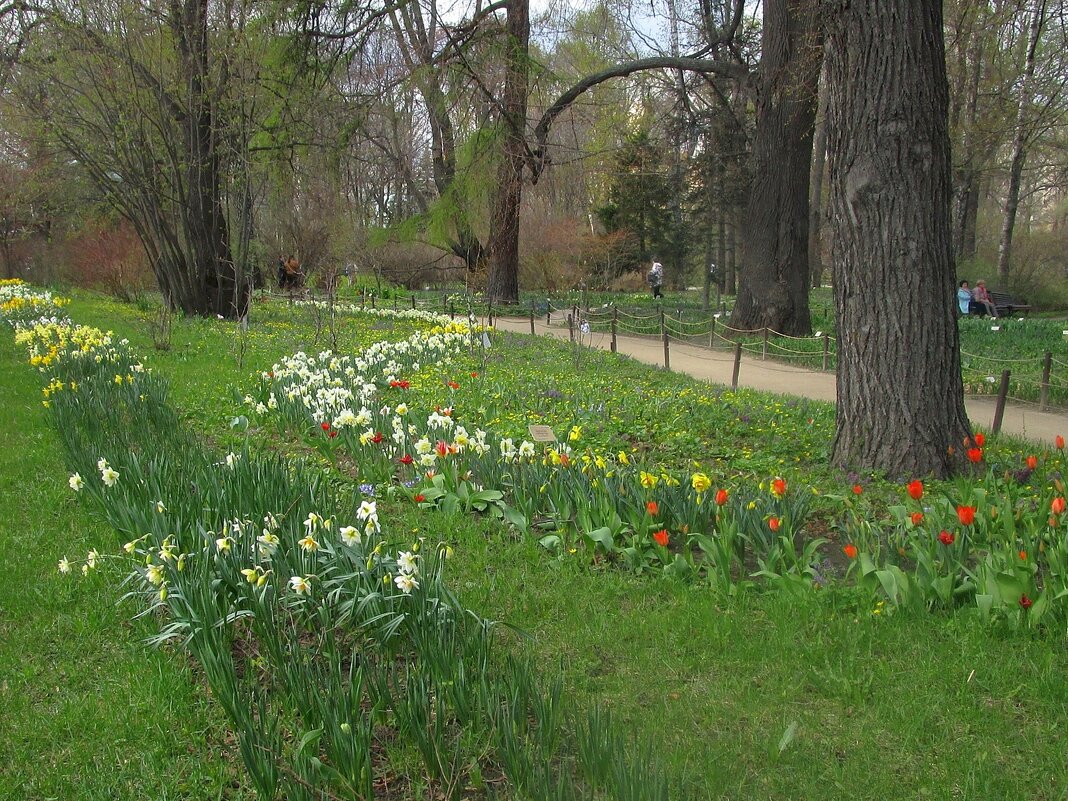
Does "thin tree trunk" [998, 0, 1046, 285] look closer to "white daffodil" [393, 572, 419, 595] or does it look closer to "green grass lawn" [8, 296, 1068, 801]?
"green grass lawn" [8, 296, 1068, 801]

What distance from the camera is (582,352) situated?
12.4 meters

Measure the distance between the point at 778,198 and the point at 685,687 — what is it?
13306 mm

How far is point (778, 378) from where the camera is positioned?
11758 mm

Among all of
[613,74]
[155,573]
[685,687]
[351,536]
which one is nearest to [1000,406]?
[685,687]

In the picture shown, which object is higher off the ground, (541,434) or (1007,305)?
(1007,305)

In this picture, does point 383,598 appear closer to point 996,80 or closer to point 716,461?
point 716,461

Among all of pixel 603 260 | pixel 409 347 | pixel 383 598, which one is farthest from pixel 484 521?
pixel 603 260

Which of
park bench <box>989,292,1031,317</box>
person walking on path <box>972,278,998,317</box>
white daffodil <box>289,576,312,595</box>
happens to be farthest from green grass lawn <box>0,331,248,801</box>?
park bench <box>989,292,1031,317</box>

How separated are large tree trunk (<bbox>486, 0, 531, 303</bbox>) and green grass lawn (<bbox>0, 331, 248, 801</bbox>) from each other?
14.9 m

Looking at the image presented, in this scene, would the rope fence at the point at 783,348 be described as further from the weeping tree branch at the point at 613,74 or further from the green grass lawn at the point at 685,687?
the green grass lawn at the point at 685,687

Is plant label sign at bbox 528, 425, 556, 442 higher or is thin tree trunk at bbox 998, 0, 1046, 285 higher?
thin tree trunk at bbox 998, 0, 1046, 285

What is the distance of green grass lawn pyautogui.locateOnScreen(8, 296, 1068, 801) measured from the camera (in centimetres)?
246

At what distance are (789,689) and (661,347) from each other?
13.0 metres

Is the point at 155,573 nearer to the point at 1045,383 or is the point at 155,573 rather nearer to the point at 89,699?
the point at 89,699
